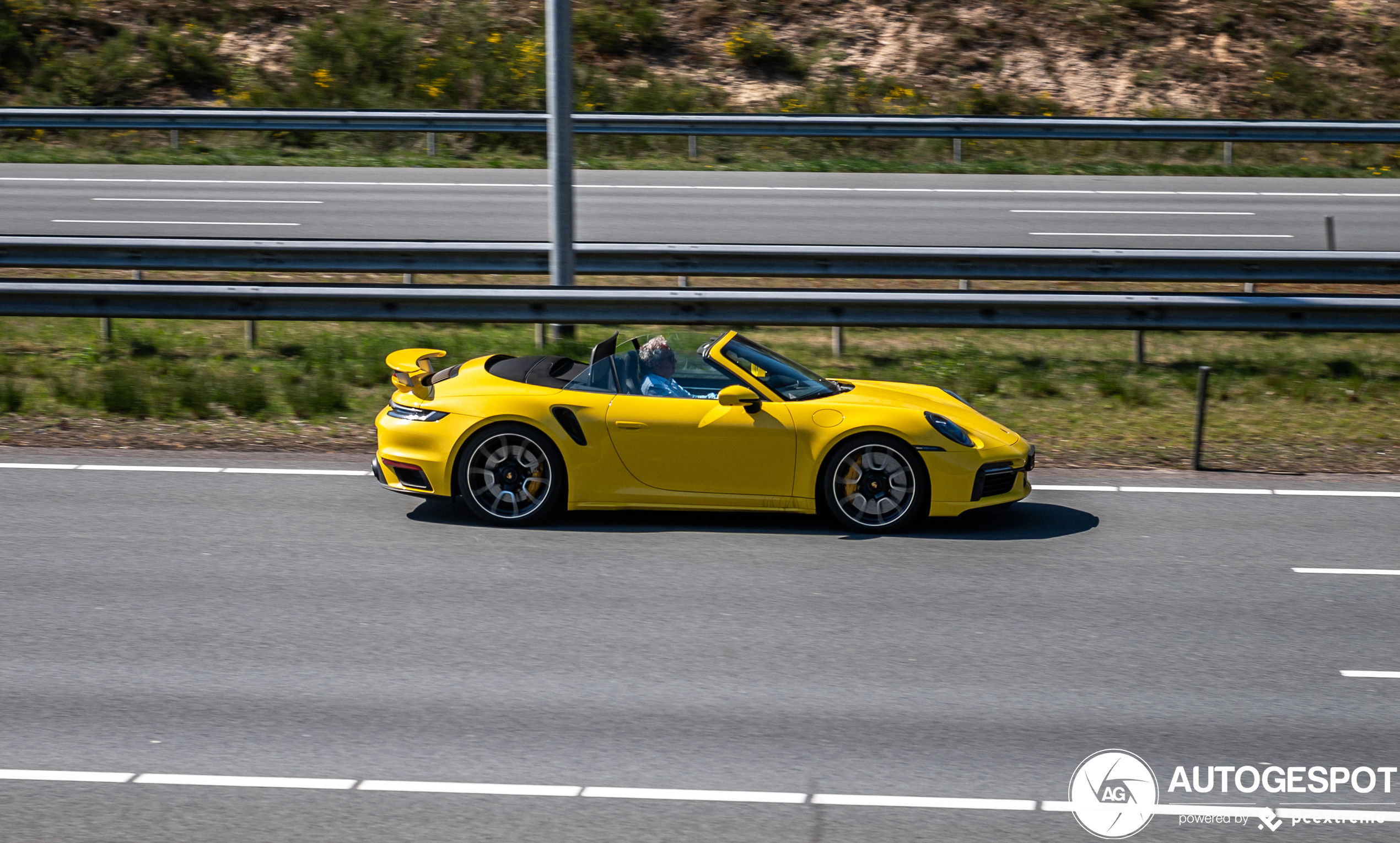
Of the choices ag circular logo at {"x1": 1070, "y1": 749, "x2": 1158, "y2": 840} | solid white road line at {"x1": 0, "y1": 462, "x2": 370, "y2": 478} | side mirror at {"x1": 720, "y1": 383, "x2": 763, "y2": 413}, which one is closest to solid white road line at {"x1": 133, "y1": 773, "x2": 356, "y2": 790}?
ag circular logo at {"x1": 1070, "y1": 749, "x2": 1158, "y2": 840}

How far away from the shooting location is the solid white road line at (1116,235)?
17.0 m

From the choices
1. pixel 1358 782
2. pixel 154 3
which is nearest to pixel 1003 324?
pixel 1358 782

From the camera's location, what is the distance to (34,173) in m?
20.4

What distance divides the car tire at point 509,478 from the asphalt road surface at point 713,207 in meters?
8.37

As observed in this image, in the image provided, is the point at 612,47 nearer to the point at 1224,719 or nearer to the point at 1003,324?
the point at 1003,324

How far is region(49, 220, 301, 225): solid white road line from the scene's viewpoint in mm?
16938

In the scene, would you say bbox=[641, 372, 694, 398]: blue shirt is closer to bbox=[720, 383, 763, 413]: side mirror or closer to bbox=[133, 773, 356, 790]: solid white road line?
bbox=[720, 383, 763, 413]: side mirror

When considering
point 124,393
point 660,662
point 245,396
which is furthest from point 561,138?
point 660,662

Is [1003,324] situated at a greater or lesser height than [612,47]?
lesser

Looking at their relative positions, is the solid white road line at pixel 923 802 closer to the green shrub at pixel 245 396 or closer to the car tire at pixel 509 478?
the car tire at pixel 509 478

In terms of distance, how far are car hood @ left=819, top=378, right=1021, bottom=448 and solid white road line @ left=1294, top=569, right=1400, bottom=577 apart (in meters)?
1.83

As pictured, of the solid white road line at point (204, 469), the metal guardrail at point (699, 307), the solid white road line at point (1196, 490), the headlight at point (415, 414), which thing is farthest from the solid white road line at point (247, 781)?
the metal guardrail at point (699, 307)

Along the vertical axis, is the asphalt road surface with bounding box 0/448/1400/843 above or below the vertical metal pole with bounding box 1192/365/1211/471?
below

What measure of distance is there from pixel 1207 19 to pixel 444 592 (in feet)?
76.1
